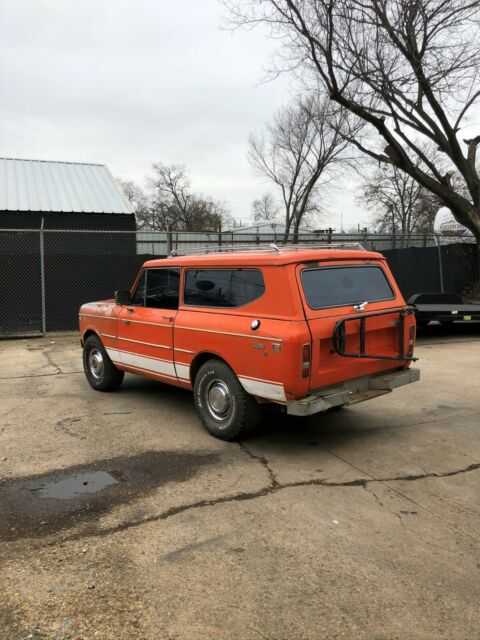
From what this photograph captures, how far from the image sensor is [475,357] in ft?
30.8

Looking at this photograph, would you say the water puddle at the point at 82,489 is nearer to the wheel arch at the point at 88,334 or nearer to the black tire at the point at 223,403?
the black tire at the point at 223,403

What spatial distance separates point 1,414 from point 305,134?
3204 centimetres

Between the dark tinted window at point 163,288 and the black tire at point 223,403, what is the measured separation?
0.98m

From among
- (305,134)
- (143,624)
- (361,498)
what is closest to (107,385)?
(361,498)

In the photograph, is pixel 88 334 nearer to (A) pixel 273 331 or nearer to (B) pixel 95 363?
(B) pixel 95 363

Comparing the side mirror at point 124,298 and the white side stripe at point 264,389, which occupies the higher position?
the side mirror at point 124,298

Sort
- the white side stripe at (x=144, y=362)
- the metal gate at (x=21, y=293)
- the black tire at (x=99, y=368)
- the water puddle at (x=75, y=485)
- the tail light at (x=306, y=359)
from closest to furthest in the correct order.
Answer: the water puddle at (x=75, y=485) → the tail light at (x=306, y=359) → the white side stripe at (x=144, y=362) → the black tire at (x=99, y=368) → the metal gate at (x=21, y=293)

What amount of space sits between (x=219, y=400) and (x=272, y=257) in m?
1.47

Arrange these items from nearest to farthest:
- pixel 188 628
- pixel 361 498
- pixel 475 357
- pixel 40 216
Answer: pixel 188 628
pixel 361 498
pixel 475 357
pixel 40 216

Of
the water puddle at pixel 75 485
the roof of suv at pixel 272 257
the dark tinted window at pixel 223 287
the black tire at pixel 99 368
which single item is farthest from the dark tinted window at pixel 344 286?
the black tire at pixel 99 368

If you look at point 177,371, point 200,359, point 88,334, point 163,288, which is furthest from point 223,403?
point 88,334

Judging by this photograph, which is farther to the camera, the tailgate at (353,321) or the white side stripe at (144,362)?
the white side stripe at (144,362)

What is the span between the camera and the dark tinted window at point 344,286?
4.63 m

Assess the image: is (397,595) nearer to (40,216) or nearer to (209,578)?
(209,578)
